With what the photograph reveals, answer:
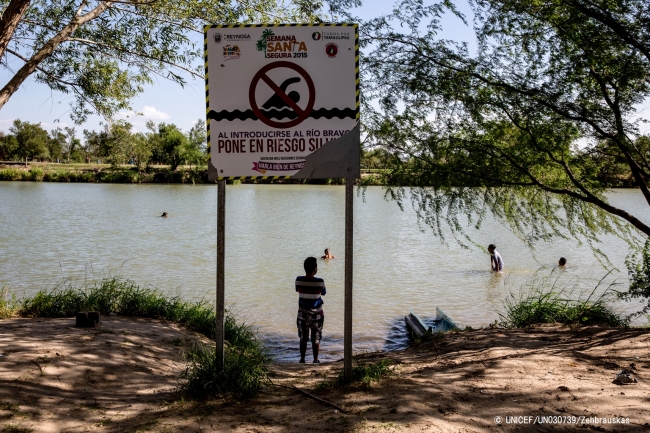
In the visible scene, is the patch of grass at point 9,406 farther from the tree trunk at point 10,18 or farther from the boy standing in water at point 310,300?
the tree trunk at point 10,18

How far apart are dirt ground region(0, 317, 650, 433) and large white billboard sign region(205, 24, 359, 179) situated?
2014mm

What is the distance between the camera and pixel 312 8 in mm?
9586

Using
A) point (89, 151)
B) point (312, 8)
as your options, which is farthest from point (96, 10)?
point (89, 151)

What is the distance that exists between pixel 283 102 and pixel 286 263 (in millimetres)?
15815

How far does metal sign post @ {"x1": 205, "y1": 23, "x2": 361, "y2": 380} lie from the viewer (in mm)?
4844

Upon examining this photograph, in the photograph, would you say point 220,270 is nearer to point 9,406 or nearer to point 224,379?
point 224,379

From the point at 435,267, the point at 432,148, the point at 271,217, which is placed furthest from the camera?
the point at 271,217

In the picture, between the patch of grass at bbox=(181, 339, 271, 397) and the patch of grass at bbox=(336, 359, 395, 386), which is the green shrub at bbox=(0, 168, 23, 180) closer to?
the patch of grass at bbox=(181, 339, 271, 397)

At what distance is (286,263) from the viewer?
20.4 m

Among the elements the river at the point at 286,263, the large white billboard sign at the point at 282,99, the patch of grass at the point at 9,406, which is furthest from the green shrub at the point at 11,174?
the large white billboard sign at the point at 282,99

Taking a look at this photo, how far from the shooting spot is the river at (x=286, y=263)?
13.5 meters

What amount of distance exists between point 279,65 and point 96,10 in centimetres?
564

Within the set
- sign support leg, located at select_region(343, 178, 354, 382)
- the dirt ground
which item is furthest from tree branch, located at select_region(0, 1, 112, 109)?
sign support leg, located at select_region(343, 178, 354, 382)

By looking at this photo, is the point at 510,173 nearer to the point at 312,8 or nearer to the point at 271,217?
the point at 312,8
